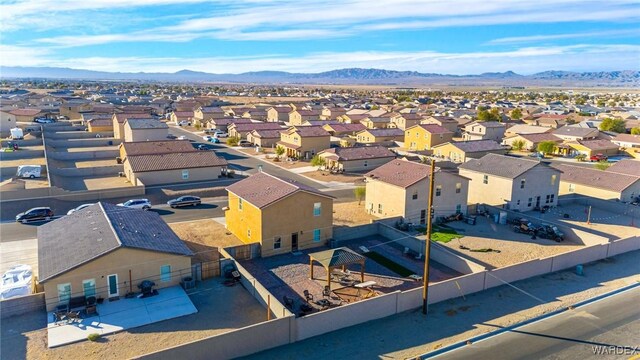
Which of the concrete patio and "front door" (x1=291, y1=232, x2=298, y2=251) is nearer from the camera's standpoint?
the concrete patio

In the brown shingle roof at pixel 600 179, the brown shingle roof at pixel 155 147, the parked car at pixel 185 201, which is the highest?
the brown shingle roof at pixel 155 147

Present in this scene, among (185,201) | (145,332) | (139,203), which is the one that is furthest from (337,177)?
(145,332)

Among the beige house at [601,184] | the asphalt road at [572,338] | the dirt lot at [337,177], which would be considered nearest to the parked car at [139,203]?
the dirt lot at [337,177]

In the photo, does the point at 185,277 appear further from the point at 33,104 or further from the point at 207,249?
the point at 33,104

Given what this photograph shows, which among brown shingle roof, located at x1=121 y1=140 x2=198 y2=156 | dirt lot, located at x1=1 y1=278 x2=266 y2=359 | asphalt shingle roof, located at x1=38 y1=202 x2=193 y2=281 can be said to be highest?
brown shingle roof, located at x1=121 y1=140 x2=198 y2=156

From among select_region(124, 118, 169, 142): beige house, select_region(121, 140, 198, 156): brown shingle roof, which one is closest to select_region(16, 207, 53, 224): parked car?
select_region(121, 140, 198, 156): brown shingle roof

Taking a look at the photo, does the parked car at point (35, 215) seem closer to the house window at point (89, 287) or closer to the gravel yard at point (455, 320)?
the house window at point (89, 287)

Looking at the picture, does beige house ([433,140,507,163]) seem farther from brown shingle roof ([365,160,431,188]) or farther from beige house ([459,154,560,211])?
brown shingle roof ([365,160,431,188])
